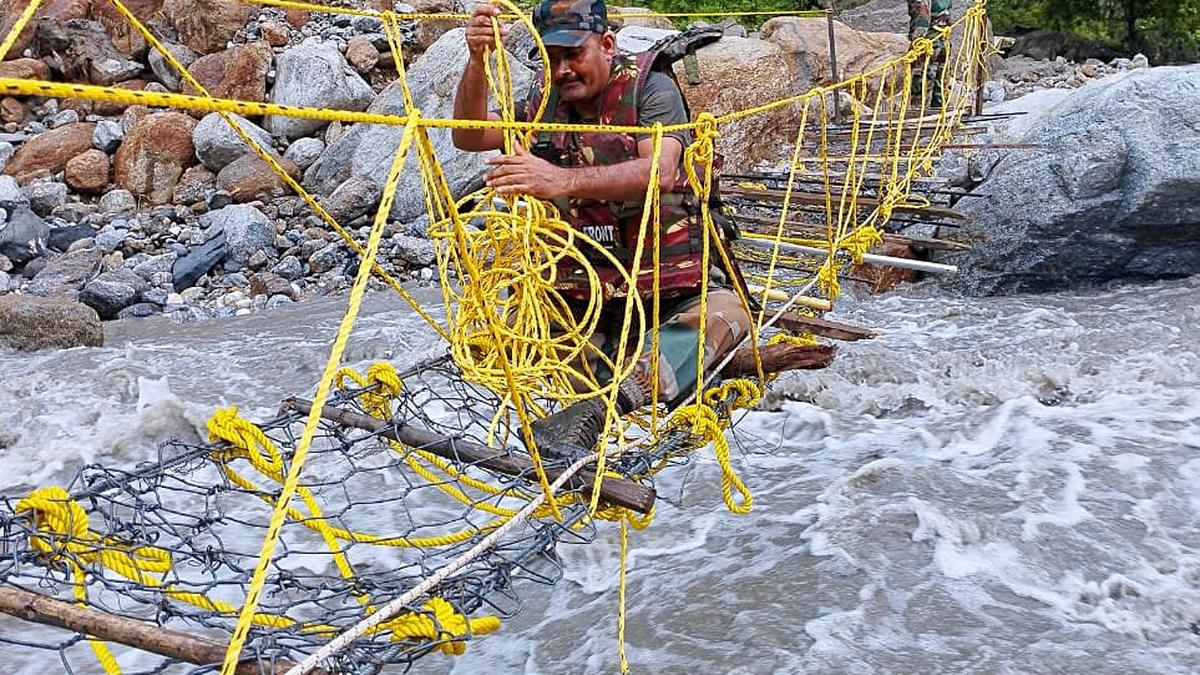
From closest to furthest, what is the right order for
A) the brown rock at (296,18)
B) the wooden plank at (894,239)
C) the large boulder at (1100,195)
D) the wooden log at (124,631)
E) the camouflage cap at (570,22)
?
the wooden log at (124,631) → the camouflage cap at (570,22) → the wooden plank at (894,239) → the large boulder at (1100,195) → the brown rock at (296,18)

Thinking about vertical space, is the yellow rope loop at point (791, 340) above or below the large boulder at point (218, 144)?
above

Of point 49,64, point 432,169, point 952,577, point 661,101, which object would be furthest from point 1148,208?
point 49,64

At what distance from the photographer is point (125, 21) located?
39.8 ft

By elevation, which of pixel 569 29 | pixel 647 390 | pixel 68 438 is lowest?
pixel 68 438

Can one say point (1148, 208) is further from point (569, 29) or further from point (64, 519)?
point (64, 519)

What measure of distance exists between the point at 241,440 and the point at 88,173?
8.98m

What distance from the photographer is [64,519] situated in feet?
6.18

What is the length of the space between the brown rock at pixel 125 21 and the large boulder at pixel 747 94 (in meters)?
7.09

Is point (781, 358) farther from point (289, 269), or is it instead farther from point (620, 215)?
point (289, 269)

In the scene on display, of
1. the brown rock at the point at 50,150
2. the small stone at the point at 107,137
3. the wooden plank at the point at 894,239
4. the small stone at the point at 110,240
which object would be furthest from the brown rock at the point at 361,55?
the wooden plank at the point at 894,239

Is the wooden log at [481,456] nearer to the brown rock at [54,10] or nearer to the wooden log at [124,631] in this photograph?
the wooden log at [124,631]

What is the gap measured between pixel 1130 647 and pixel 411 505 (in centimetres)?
268

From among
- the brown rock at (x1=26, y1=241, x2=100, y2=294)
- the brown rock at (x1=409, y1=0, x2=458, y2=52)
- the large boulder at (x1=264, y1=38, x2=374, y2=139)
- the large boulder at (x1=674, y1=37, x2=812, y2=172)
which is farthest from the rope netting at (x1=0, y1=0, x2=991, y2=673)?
the brown rock at (x1=409, y1=0, x2=458, y2=52)

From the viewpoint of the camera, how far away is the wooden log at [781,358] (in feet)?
9.77
